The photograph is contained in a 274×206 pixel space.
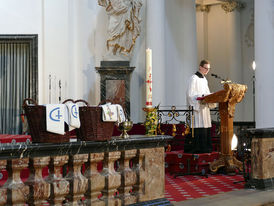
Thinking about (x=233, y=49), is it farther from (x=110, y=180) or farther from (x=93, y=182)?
(x=93, y=182)

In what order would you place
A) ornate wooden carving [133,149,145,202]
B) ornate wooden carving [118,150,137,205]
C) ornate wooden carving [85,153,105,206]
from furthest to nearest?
1. ornate wooden carving [133,149,145,202]
2. ornate wooden carving [118,150,137,205]
3. ornate wooden carving [85,153,105,206]

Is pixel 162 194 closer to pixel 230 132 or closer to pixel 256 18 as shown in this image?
pixel 230 132

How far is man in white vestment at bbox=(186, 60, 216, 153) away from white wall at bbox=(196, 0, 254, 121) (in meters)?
10.1

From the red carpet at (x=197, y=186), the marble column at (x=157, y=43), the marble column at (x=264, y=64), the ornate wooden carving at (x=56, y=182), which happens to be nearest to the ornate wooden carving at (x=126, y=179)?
the ornate wooden carving at (x=56, y=182)

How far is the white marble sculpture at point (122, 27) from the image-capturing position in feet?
47.6

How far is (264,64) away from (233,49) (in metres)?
7.59

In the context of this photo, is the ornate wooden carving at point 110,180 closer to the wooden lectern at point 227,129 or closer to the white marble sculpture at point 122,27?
the wooden lectern at point 227,129

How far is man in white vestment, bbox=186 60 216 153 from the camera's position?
901 centimetres

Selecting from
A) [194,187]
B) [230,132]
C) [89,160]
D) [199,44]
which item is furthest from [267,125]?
[199,44]

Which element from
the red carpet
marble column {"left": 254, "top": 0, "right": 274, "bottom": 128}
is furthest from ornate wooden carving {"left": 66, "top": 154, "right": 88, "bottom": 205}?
marble column {"left": 254, "top": 0, "right": 274, "bottom": 128}

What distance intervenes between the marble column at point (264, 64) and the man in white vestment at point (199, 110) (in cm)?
288

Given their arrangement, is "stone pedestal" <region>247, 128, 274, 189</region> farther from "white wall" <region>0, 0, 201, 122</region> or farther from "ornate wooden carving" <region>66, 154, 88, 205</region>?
"white wall" <region>0, 0, 201, 122</region>

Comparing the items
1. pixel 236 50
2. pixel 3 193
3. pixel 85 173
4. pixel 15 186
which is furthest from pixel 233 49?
pixel 3 193

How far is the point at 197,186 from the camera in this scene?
7559 mm
